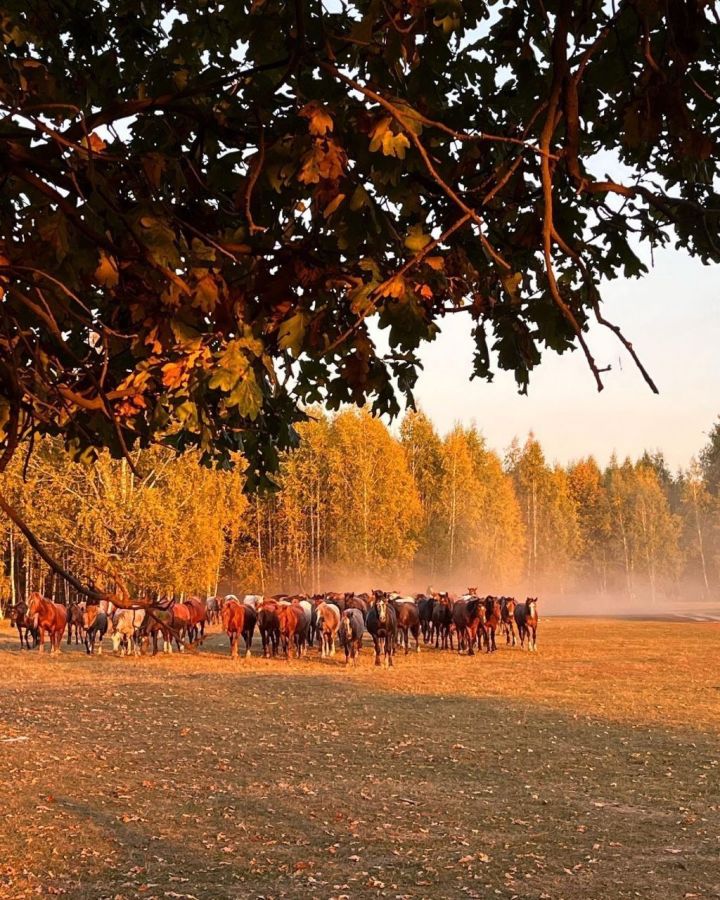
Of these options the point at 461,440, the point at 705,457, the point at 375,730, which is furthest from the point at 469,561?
the point at 375,730

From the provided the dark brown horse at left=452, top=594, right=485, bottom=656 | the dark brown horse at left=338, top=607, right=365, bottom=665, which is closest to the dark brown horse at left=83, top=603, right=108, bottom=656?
the dark brown horse at left=338, top=607, right=365, bottom=665

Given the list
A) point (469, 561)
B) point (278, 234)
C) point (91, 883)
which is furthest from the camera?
point (469, 561)

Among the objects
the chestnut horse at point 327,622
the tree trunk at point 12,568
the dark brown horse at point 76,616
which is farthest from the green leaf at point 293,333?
the tree trunk at point 12,568

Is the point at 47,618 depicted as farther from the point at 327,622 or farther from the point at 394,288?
the point at 394,288

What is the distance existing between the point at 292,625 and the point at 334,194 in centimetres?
2533

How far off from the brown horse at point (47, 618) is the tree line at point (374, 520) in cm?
249

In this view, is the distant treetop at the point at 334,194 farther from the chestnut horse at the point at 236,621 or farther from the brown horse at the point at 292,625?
the chestnut horse at the point at 236,621

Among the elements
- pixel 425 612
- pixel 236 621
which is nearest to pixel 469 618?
pixel 425 612

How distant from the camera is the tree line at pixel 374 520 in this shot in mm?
39062

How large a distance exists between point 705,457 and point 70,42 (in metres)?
103

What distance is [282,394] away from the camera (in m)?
6.31

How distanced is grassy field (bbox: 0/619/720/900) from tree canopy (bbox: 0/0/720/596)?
176 inches

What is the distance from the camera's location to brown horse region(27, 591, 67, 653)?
30.1 m

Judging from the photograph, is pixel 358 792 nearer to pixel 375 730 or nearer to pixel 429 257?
pixel 375 730
